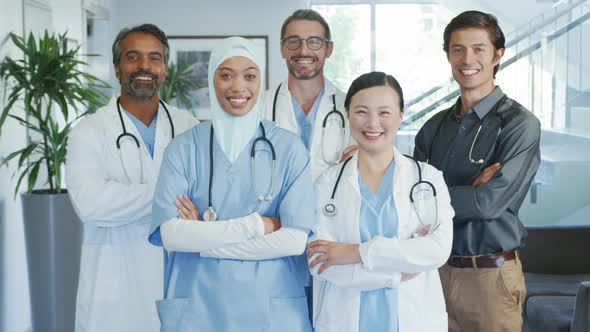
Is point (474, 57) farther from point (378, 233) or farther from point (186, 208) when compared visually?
point (186, 208)

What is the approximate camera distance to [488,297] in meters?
A: 2.61

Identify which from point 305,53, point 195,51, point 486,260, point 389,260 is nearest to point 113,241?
point 305,53

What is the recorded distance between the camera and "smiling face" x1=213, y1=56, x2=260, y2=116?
2203mm

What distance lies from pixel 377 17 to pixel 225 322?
18.3ft

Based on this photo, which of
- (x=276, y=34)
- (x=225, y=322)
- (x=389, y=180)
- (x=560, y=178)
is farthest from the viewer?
(x=276, y=34)

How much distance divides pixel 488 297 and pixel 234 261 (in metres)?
0.99

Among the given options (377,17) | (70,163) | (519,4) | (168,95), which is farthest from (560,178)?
(70,163)

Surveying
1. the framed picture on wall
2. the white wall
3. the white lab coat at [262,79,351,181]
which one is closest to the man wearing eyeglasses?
the white lab coat at [262,79,351,181]

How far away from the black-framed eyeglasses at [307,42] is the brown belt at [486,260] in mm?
968

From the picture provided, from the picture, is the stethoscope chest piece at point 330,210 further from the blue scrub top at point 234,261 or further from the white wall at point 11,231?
the white wall at point 11,231

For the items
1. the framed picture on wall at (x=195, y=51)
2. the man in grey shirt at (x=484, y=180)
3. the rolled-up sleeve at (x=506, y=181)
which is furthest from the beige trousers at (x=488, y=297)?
the framed picture on wall at (x=195, y=51)

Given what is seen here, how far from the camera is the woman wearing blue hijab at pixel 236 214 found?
214 cm

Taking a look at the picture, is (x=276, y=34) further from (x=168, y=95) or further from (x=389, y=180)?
(x=389, y=180)

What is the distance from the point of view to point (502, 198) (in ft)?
8.46
